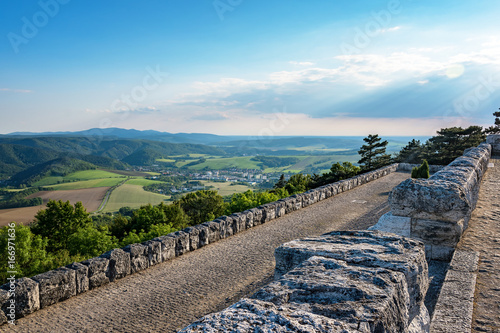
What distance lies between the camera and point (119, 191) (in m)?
71.4

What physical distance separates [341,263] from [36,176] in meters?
112

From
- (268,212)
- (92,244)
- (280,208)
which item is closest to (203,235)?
(268,212)

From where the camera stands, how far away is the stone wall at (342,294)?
134cm

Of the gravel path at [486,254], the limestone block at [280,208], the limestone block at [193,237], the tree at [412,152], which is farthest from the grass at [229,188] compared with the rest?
the gravel path at [486,254]

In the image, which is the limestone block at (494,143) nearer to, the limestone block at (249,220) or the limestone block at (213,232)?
the limestone block at (249,220)

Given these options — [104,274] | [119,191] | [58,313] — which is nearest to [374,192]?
[104,274]

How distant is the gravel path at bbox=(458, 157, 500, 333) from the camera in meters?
2.77

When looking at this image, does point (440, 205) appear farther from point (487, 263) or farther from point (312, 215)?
point (312, 215)

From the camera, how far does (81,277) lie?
202 inches

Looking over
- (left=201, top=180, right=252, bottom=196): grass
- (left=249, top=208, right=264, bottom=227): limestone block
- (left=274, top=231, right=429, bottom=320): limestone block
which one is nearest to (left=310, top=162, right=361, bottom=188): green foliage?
(left=249, top=208, right=264, bottom=227): limestone block

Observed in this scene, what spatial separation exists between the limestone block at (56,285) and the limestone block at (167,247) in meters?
1.81

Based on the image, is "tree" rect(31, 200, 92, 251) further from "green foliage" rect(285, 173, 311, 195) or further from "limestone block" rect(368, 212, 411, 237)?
"limestone block" rect(368, 212, 411, 237)

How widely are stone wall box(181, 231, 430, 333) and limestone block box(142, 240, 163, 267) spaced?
4.47m

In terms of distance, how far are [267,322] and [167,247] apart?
5719 mm
